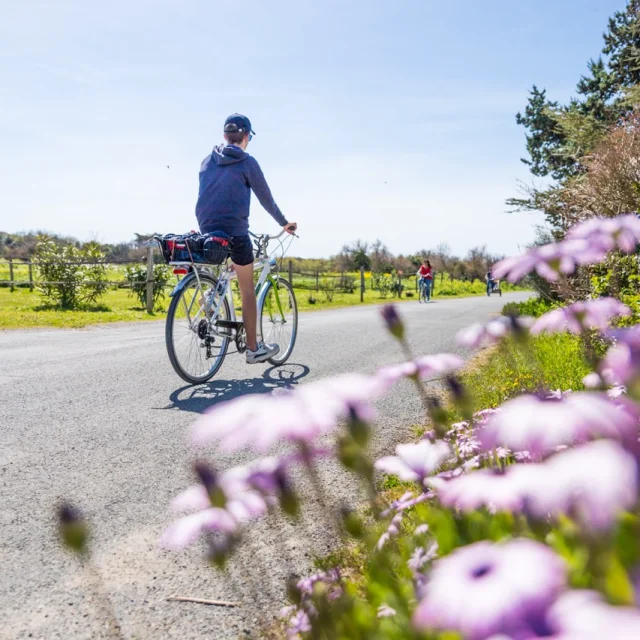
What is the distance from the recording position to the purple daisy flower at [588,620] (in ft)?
1.73

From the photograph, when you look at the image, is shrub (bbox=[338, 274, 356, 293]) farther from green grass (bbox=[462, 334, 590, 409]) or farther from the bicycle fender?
the bicycle fender

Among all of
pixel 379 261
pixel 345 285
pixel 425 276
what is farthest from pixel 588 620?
pixel 379 261

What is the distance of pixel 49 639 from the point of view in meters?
1.69

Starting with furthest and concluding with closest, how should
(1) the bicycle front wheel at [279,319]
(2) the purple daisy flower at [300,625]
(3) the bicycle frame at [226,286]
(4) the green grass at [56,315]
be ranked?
(4) the green grass at [56,315]
(1) the bicycle front wheel at [279,319]
(3) the bicycle frame at [226,286]
(2) the purple daisy flower at [300,625]

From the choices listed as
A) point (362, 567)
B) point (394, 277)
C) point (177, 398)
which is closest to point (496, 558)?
point (362, 567)

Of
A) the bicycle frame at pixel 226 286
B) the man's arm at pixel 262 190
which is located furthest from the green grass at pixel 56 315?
the man's arm at pixel 262 190

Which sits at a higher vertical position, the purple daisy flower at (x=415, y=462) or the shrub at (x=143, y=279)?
the shrub at (x=143, y=279)

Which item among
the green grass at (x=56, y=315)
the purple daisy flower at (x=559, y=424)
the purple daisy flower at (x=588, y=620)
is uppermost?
the purple daisy flower at (x=559, y=424)

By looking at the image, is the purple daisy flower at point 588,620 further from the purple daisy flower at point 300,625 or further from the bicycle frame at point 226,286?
the bicycle frame at point 226,286

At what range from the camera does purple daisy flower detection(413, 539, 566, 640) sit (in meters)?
0.57

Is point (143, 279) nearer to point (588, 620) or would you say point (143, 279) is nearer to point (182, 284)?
point (182, 284)

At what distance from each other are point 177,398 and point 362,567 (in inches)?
114

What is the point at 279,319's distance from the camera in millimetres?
6383

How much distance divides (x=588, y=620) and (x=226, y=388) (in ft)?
15.3
